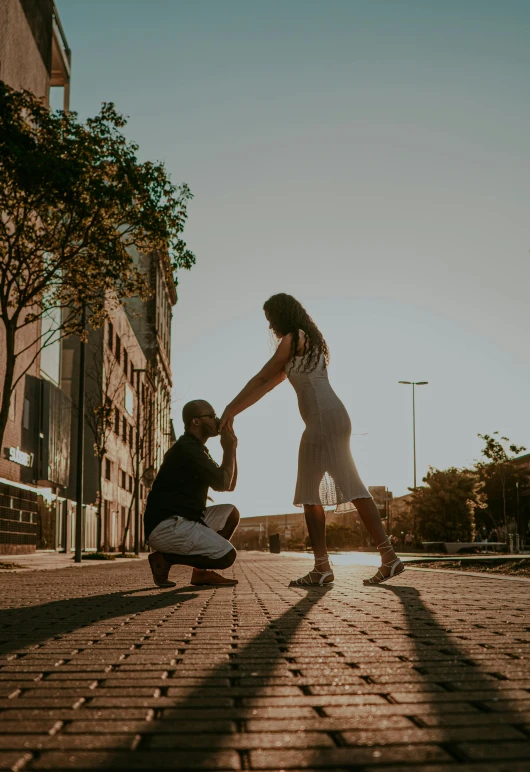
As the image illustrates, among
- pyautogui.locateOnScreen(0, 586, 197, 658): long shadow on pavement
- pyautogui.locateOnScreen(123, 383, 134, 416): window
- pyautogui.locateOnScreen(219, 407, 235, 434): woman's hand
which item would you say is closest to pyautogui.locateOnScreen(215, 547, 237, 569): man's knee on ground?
pyautogui.locateOnScreen(0, 586, 197, 658): long shadow on pavement

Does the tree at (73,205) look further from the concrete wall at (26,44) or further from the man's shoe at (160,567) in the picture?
the concrete wall at (26,44)

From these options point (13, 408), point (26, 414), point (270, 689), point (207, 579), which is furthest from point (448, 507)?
point (270, 689)

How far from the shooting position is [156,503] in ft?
22.9

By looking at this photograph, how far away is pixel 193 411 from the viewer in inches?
285

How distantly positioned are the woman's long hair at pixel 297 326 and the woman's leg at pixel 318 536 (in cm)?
109

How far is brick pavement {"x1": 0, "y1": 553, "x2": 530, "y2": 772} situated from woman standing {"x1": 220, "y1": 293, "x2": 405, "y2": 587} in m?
1.66

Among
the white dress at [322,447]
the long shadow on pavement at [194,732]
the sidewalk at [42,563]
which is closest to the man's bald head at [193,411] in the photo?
the white dress at [322,447]

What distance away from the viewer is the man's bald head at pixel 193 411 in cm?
722

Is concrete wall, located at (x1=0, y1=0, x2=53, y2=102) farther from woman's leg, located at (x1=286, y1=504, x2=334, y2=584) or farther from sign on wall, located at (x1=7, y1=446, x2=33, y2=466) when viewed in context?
woman's leg, located at (x1=286, y1=504, x2=334, y2=584)

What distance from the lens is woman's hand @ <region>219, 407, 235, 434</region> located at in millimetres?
7094

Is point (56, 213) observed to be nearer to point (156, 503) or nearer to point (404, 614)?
point (156, 503)

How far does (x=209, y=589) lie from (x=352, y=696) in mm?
4861

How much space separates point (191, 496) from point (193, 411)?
669 mm

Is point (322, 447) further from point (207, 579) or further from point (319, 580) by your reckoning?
point (207, 579)
